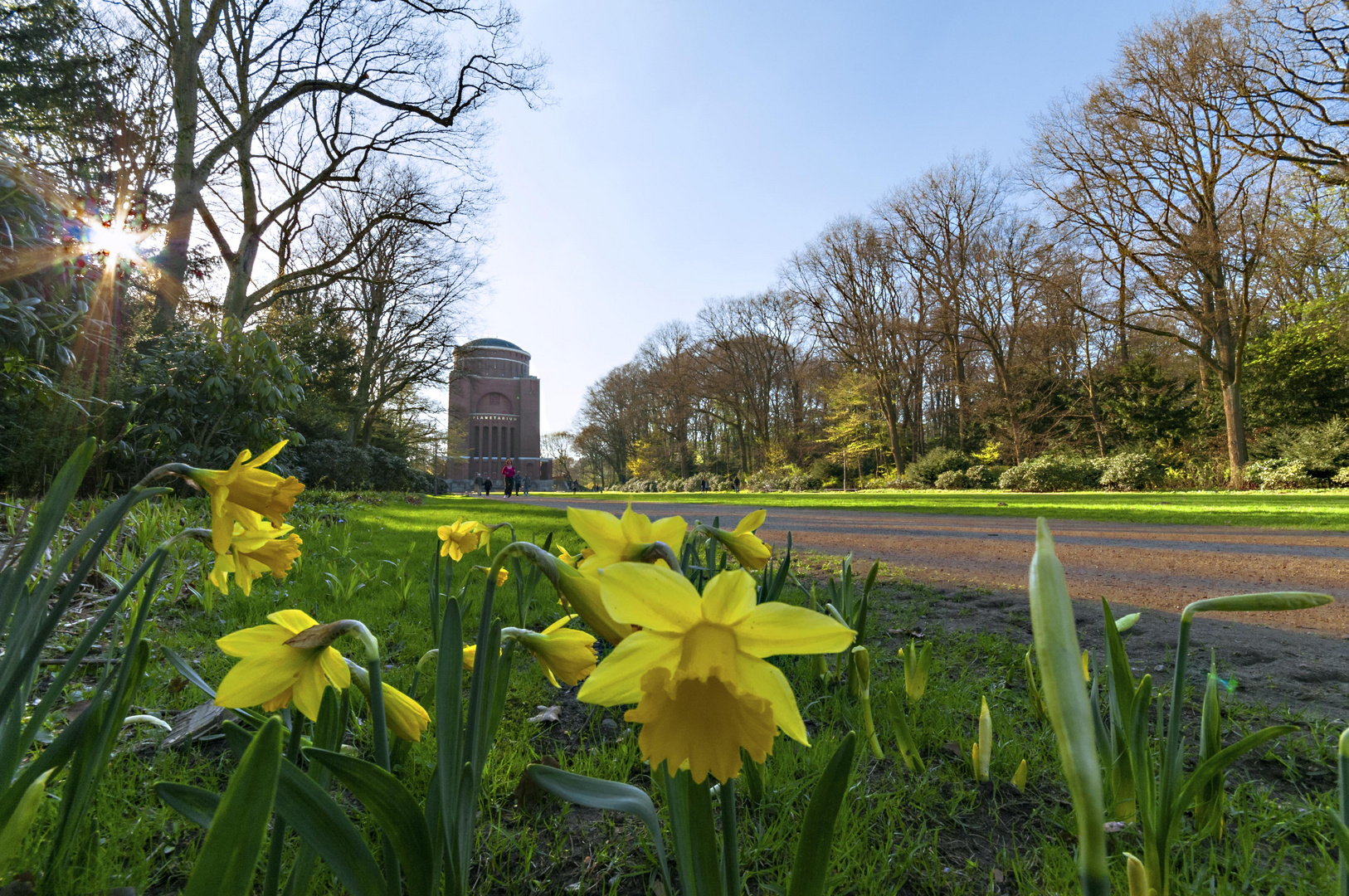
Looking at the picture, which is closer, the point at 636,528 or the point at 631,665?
the point at 631,665

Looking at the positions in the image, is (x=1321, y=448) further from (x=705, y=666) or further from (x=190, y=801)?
(x=190, y=801)

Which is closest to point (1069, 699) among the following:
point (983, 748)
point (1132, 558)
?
point (983, 748)

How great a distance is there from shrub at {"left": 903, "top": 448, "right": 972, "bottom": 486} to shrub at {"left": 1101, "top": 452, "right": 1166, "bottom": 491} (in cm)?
453

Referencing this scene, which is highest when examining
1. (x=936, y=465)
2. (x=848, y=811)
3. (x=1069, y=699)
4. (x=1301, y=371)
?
(x=1301, y=371)

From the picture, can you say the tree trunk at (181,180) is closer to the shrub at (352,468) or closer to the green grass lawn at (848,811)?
the shrub at (352,468)

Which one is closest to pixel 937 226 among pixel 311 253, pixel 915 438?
pixel 915 438

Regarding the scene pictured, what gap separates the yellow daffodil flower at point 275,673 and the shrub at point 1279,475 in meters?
17.7

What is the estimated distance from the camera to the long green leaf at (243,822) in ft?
1.52

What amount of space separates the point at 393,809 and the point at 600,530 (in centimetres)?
37

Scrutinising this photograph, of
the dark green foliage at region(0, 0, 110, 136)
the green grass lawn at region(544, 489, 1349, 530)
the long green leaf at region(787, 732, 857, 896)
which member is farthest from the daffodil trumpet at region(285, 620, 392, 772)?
the dark green foliage at region(0, 0, 110, 136)

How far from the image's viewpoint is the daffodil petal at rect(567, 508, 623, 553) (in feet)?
2.16

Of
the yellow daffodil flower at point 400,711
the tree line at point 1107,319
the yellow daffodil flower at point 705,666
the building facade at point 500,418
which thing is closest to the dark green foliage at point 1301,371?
the tree line at point 1107,319

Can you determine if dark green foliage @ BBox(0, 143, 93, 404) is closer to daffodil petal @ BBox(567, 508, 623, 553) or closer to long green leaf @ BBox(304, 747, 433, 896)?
long green leaf @ BBox(304, 747, 433, 896)

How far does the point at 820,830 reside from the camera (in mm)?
641
